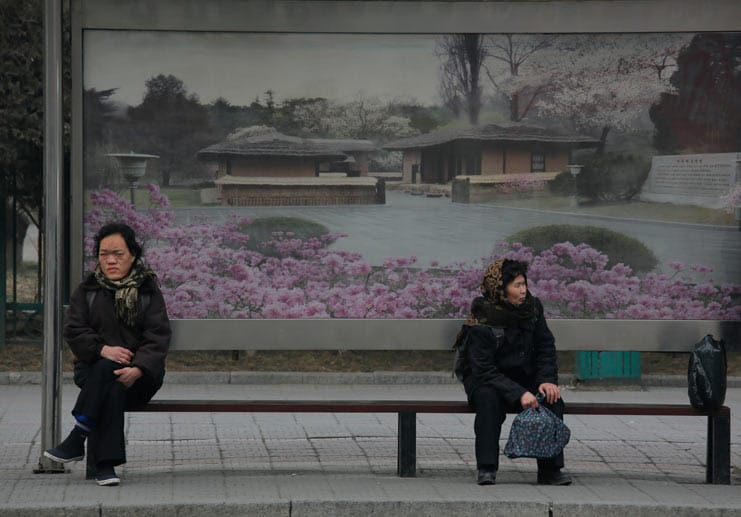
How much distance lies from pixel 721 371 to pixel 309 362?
6.46m

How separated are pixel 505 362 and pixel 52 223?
8.36 feet

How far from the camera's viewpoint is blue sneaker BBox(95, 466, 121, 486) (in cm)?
731

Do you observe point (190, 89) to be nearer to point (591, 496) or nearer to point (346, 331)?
point (346, 331)

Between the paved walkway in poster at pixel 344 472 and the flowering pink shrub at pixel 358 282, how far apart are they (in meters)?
0.89

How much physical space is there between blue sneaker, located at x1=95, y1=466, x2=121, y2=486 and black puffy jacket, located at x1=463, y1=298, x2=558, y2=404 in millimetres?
1944

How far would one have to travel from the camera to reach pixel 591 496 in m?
7.32

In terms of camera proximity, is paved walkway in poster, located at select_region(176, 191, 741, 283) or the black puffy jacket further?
paved walkway in poster, located at select_region(176, 191, 741, 283)

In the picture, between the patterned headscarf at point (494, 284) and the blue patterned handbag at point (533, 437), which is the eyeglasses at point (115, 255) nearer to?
the patterned headscarf at point (494, 284)

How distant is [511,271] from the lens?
7770mm

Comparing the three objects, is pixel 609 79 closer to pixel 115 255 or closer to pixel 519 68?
pixel 519 68

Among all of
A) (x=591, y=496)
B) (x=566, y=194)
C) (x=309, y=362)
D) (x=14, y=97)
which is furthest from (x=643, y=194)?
(x=14, y=97)

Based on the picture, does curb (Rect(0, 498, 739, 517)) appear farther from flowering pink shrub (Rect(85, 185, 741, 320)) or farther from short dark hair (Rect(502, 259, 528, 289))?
flowering pink shrub (Rect(85, 185, 741, 320))

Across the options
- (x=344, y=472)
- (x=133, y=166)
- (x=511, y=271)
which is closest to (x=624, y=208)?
(x=511, y=271)

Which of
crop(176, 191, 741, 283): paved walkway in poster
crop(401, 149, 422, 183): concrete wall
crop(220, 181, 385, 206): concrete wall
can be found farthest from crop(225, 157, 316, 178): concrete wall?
crop(401, 149, 422, 183): concrete wall
